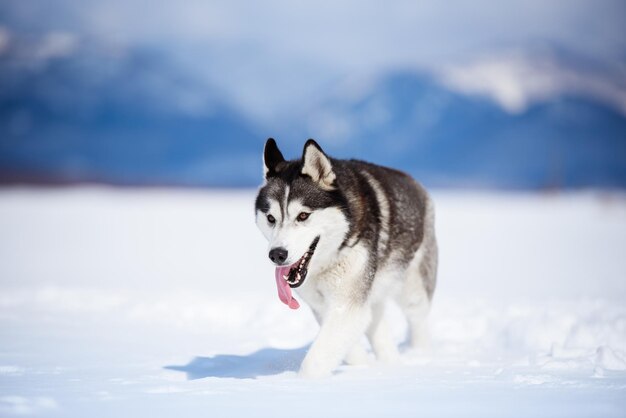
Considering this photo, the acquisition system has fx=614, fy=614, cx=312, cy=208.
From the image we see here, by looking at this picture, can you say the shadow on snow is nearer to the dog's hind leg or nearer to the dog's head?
the dog's head

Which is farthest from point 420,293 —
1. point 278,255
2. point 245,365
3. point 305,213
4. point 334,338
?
point 278,255

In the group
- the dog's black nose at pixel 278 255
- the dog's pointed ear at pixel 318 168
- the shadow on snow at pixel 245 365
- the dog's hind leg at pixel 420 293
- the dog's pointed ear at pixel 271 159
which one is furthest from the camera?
the dog's hind leg at pixel 420 293

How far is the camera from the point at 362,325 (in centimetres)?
502

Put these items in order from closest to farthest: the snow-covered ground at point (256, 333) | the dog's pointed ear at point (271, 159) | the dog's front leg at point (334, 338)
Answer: the snow-covered ground at point (256, 333)
the dog's front leg at point (334, 338)
the dog's pointed ear at point (271, 159)

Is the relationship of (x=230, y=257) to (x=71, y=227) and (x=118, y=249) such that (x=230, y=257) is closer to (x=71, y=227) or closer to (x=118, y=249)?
(x=118, y=249)

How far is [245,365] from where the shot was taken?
18.4ft

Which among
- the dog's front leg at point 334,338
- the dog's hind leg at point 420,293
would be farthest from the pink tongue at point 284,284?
the dog's hind leg at point 420,293

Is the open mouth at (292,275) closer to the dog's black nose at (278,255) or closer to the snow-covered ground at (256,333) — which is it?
the dog's black nose at (278,255)

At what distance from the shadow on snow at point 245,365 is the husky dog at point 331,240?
593 millimetres

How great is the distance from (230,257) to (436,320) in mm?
7956

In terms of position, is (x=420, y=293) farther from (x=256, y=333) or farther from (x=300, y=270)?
(x=256, y=333)

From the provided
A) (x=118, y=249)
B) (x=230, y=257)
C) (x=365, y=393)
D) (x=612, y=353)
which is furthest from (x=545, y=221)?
(x=365, y=393)

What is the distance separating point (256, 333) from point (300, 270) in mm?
2757

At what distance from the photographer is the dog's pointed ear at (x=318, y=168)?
16.2ft
